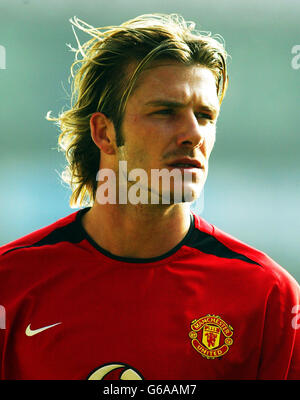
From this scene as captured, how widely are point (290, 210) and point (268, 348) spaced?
6802 millimetres

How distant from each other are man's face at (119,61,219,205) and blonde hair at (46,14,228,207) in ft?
0.24

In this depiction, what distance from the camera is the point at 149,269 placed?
2.36 m

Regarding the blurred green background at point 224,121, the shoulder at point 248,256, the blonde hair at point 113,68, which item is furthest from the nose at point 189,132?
the blurred green background at point 224,121

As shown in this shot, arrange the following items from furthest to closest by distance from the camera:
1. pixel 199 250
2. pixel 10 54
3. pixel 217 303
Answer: pixel 10 54 → pixel 199 250 → pixel 217 303

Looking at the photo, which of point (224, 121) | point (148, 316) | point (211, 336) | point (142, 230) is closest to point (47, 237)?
point (142, 230)

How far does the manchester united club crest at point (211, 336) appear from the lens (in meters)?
2.21

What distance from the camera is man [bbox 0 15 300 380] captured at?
87.1 inches

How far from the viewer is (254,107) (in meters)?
9.88

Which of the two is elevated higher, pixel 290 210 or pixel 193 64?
pixel 193 64

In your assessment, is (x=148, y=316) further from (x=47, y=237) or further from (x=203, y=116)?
(x=203, y=116)
